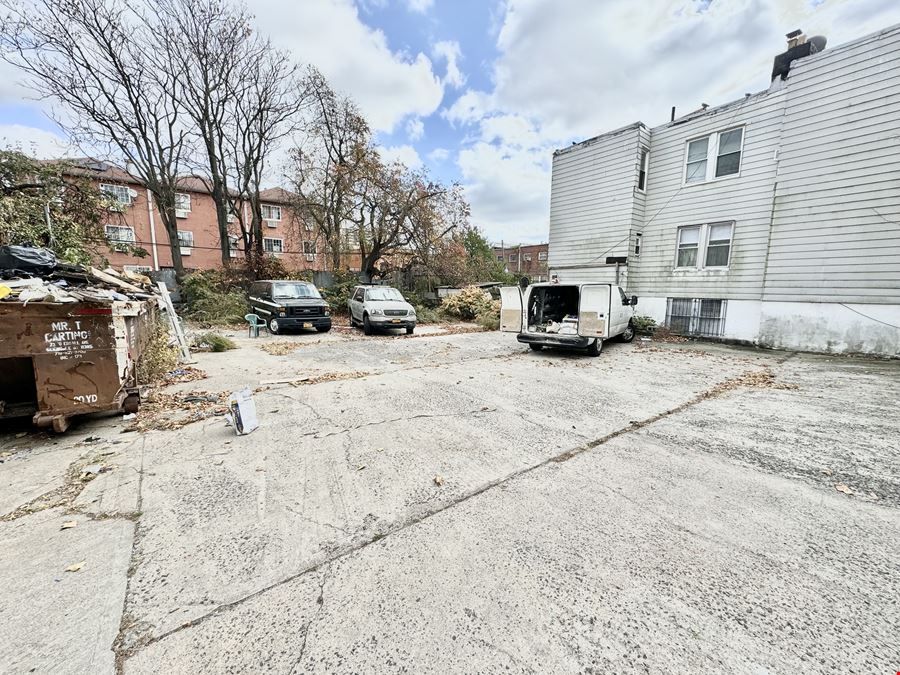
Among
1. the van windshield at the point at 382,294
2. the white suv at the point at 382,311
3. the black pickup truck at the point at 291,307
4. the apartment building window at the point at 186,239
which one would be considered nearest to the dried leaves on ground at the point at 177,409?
the black pickup truck at the point at 291,307

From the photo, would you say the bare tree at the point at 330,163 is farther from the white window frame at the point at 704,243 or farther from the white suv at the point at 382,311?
the white window frame at the point at 704,243

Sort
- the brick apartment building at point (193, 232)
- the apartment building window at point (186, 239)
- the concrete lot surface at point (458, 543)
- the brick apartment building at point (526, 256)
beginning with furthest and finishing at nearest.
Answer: the brick apartment building at point (526, 256) → the apartment building window at point (186, 239) → the brick apartment building at point (193, 232) → the concrete lot surface at point (458, 543)

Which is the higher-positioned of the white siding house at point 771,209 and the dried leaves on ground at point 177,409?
the white siding house at point 771,209

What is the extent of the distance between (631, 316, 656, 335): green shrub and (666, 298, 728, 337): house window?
0.56 m

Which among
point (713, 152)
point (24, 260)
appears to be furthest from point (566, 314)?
point (24, 260)

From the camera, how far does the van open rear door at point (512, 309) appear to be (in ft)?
31.0

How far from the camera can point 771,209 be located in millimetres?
10148

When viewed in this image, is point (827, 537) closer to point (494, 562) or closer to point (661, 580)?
point (661, 580)

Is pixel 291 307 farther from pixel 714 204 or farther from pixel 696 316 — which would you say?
pixel 714 204

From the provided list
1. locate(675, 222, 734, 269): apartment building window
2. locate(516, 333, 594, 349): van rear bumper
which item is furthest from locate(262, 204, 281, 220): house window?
locate(675, 222, 734, 269): apartment building window

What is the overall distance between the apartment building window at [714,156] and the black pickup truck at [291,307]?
13161 mm

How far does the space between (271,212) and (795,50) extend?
116 feet

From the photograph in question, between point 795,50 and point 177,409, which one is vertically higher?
point 795,50

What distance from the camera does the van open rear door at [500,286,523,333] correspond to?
9453mm
